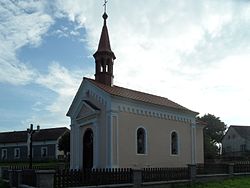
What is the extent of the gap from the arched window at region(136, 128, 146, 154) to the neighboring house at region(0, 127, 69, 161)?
134 ft

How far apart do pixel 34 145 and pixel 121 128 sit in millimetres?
48070

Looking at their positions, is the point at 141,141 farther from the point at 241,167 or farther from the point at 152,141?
the point at 241,167

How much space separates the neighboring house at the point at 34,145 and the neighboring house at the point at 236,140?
103 ft

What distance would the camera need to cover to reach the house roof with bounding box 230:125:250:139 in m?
69.5

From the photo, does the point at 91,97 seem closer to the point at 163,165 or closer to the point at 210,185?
the point at 163,165

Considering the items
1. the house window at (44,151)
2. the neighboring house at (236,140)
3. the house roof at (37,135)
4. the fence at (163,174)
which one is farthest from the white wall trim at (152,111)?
the neighboring house at (236,140)

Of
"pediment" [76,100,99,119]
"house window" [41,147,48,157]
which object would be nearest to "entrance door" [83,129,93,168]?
"pediment" [76,100,99,119]

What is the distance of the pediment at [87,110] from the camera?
23622mm

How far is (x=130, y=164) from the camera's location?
22969mm

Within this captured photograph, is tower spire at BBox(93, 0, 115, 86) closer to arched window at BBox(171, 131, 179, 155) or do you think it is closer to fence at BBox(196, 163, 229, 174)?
arched window at BBox(171, 131, 179, 155)

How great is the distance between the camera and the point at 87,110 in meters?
24.8

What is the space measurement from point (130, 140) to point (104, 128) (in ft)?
6.01

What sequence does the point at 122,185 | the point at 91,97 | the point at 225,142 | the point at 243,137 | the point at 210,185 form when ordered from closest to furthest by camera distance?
the point at 122,185 → the point at 210,185 → the point at 91,97 → the point at 243,137 → the point at 225,142

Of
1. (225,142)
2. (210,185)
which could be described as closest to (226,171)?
(210,185)
